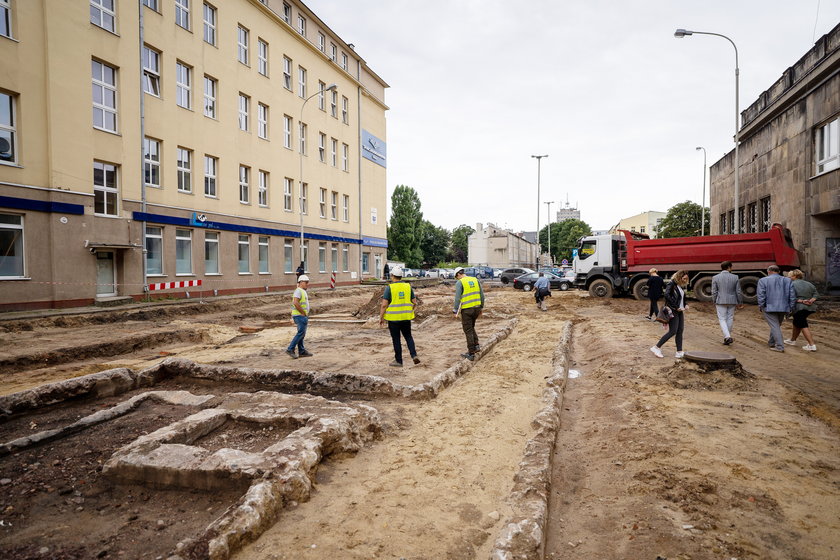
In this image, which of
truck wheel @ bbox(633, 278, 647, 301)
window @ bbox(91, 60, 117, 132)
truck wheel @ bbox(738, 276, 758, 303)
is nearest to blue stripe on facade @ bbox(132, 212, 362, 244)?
window @ bbox(91, 60, 117, 132)

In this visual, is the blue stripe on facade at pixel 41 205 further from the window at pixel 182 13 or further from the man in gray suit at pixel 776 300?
the man in gray suit at pixel 776 300

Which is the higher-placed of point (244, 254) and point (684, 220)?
point (684, 220)

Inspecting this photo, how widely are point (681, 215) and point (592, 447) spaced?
51303 mm

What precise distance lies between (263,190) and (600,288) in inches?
746

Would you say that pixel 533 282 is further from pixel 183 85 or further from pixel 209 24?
pixel 209 24

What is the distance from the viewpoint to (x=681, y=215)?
158ft

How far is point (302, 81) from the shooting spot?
29.2 meters

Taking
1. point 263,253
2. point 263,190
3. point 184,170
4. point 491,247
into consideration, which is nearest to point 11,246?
point 184,170

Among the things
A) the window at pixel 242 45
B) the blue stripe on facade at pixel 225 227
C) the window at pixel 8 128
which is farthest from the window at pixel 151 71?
the window at pixel 242 45

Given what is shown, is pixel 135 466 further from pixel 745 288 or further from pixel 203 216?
pixel 745 288

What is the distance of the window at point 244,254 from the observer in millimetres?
23750

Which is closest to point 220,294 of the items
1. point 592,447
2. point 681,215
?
point 592,447

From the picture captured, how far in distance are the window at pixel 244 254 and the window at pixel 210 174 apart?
285 centimetres

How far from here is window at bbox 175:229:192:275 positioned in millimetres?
20062
